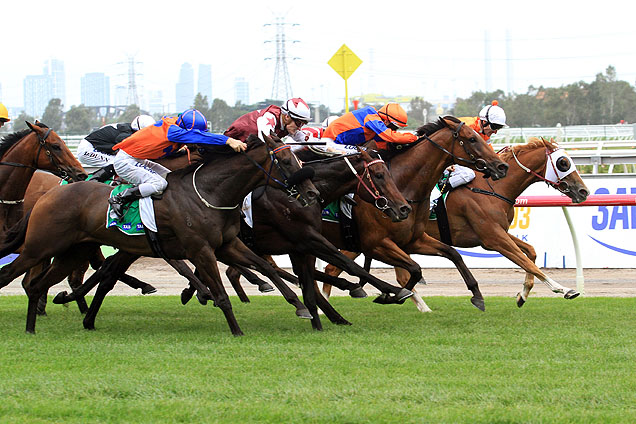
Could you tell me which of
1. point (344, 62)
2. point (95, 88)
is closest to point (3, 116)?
point (344, 62)

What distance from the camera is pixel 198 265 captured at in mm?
7012

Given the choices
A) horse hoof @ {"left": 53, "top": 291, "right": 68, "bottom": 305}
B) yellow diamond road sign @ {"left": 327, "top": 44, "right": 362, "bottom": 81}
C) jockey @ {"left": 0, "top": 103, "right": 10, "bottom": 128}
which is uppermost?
yellow diamond road sign @ {"left": 327, "top": 44, "right": 362, "bottom": 81}

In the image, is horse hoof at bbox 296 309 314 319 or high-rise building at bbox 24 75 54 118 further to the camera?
high-rise building at bbox 24 75 54 118

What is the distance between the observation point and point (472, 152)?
795 cm

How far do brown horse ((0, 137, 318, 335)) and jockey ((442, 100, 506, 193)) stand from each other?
236 cm

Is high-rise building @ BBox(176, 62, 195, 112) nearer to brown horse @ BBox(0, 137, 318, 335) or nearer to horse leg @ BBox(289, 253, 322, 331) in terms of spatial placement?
horse leg @ BBox(289, 253, 322, 331)

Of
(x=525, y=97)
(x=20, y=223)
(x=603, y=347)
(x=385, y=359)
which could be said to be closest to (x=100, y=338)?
(x=20, y=223)

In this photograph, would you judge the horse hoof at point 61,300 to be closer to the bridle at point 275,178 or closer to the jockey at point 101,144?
the jockey at point 101,144

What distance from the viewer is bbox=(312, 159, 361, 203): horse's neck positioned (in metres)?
7.59

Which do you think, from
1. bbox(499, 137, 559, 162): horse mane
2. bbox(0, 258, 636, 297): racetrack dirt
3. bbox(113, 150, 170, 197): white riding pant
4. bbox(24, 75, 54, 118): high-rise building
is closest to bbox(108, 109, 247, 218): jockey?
bbox(113, 150, 170, 197): white riding pant

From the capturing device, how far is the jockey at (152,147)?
7059 millimetres

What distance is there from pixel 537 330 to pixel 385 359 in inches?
75.7

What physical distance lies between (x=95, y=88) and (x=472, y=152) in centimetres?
13226

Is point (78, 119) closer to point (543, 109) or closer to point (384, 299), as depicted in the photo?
point (543, 109)
